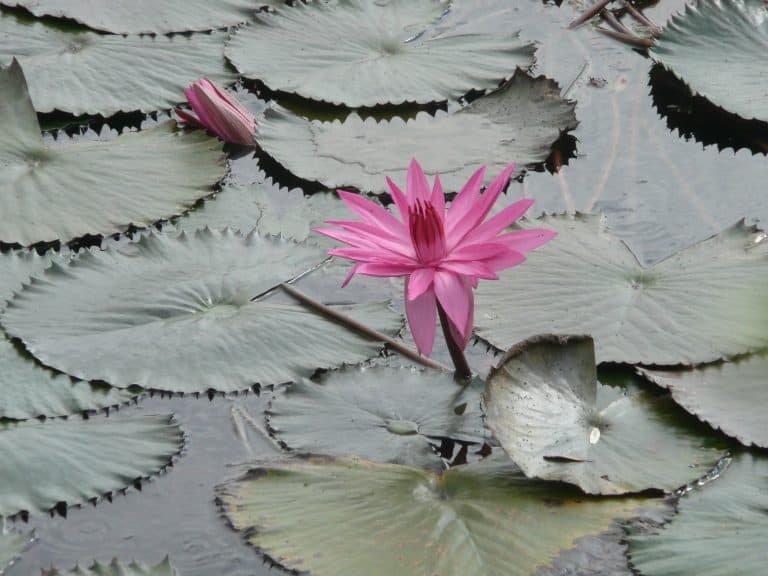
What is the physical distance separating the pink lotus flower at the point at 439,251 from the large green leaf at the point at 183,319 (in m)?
0.25

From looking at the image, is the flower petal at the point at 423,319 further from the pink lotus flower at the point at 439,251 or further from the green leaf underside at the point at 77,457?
the green leaf underside at the point at 77,457

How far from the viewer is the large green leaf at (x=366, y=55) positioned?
2.77m

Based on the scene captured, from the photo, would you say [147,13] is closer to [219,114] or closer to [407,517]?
[219,114]

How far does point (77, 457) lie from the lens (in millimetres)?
1738

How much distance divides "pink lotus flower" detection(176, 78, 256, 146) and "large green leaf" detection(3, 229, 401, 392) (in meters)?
0.45

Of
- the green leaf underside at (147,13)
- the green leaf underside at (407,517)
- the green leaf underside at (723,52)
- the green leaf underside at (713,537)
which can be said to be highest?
the green leaf underside at (723,52)

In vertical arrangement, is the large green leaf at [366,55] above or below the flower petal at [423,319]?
above

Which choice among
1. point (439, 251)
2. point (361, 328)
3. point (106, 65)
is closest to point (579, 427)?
point (439, 251)

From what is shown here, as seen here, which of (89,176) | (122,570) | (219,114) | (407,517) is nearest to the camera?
(122,570)

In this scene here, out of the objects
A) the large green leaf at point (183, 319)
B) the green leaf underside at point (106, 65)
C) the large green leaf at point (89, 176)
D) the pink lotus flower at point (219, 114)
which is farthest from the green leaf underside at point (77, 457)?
the green leaf underside at point (106, 65)

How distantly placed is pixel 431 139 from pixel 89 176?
747 mm

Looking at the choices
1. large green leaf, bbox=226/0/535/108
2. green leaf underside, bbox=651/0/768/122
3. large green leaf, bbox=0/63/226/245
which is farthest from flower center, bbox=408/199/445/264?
green leaf underside, bbox=651/0/768/122

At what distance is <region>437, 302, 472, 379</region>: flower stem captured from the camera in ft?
5.91

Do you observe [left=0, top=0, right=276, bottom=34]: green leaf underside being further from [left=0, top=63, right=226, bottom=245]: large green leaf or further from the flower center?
the flower center
